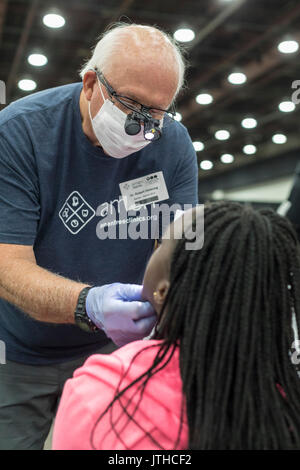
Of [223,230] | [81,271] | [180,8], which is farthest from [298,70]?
→ [223,230]

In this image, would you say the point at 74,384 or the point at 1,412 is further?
the point at 1,412

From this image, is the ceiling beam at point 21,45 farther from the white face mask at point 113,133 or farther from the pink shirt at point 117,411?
the pink shirt at point 117,411

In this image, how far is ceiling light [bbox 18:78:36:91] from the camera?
6.73 metres

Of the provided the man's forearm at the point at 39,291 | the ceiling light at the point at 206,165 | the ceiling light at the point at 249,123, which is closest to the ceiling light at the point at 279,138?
the ceiling light at the point at 249,123

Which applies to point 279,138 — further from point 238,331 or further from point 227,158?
point 238,331

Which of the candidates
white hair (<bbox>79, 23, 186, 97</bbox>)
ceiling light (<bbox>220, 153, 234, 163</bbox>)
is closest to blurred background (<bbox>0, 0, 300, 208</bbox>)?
ceiling light (<bbox>220, 153, 234, 163</bbox>)

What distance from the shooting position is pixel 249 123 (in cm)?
848

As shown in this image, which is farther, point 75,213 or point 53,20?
point 53,20

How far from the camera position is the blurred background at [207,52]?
189 inches

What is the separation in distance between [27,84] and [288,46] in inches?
128

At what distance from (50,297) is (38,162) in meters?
0.38

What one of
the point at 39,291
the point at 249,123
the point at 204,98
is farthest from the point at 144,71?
the point at 249,123

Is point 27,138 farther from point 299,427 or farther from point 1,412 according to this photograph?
point 299,427

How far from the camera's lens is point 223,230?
940 millimetres
